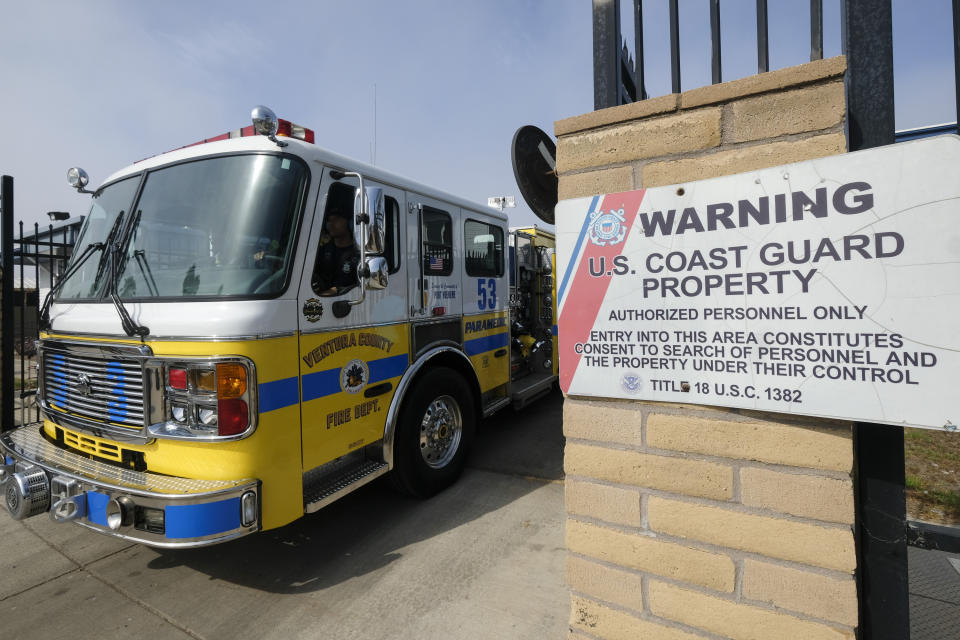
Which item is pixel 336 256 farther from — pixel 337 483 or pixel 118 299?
pixel 337 483

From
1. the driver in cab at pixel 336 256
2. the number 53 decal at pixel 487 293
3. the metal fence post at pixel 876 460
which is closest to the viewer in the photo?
the metal fence post at pixel 876 460

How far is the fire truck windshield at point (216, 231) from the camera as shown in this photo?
2650mm

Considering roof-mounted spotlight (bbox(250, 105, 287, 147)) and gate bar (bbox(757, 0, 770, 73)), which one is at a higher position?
roof-mounted spotlight (bbox(250, 105, 287, 147))

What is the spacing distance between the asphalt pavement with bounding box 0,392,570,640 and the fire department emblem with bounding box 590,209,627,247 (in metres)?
A: 1.93

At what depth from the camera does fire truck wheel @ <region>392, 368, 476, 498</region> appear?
366cm

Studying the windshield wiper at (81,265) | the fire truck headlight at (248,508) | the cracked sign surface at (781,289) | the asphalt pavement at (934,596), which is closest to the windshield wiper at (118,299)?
the windshield wiper at (81,265)

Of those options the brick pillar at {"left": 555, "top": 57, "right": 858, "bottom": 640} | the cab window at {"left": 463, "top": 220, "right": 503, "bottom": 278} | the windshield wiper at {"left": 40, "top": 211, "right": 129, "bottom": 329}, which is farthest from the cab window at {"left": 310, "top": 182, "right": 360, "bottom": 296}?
the brick pillar at {"left": 555, "top": 57, "right": 858, "bottom": 640}

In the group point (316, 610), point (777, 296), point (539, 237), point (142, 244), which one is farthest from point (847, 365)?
point (539, 237)

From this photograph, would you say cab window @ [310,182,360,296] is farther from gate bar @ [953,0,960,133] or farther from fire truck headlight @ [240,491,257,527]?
gate bar @ [953,0,960,133]

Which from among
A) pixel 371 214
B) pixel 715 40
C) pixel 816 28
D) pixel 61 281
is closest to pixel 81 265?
pixel 61 281

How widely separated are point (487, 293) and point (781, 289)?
13.0ft

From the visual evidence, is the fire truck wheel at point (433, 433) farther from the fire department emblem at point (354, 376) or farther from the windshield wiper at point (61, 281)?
the windshield wiper at point (61, 281)

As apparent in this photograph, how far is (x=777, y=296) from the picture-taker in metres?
1.11

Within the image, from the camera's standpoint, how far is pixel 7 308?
4.83 m
